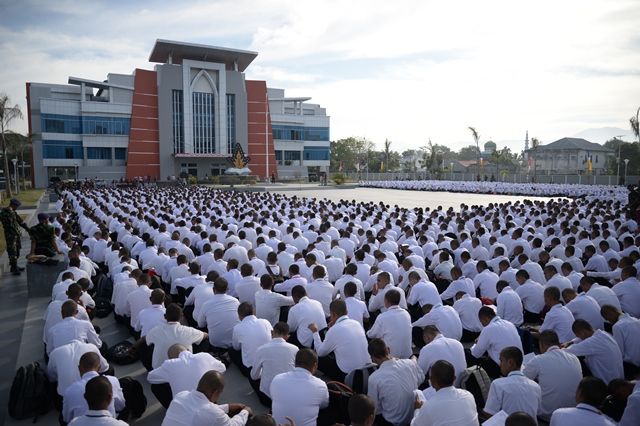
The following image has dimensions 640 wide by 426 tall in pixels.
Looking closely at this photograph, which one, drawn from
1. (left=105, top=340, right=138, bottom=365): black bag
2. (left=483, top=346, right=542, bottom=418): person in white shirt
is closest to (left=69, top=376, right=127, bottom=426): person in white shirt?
(left=105, top=340, right=138, bottom=365): black bag

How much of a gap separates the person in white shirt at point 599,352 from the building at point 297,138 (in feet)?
200

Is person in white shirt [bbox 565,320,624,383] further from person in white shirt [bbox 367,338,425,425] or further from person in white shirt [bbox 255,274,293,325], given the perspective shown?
person in white shirt [bbox 255,274,293,325]

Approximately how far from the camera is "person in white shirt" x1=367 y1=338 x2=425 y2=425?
4.19 meters

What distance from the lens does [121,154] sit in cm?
5703

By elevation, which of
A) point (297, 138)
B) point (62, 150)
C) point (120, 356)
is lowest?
point (120, 356)

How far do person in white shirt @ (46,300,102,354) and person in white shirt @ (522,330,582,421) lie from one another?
479cm

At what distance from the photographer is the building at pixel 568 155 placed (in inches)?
2862

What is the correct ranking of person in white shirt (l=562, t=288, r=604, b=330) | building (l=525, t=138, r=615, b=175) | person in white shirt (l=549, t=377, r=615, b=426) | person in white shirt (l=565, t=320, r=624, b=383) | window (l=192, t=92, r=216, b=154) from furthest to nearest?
building (l=525, t=138, r=615, b=175), window (l=192, t=92, r=216, b=154), person in white shirt (l=562, t=288, r=604, b=330), person in white shirt (l=565, t=320, r=624, b=383), person in white shirt (l=549, t=377, r=615, b=426)

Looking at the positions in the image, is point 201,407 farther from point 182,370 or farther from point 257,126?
point 257,126

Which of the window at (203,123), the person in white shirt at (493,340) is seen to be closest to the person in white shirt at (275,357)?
the person in white shirt at (493,340)

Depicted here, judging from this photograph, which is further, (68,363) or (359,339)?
(359,339)

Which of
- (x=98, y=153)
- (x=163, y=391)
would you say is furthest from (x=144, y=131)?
(x=163, y=391)

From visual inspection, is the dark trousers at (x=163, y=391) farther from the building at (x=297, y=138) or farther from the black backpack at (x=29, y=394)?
the building at (x=297, y=138)

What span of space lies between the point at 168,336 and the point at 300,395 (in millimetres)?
2041
